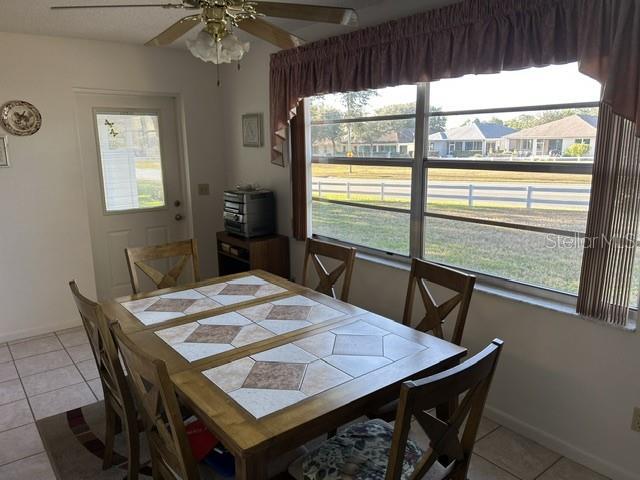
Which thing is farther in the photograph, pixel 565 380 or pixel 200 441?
pixel 565 380

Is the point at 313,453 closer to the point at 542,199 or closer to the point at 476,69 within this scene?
the point at 542,199

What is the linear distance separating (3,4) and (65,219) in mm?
1607

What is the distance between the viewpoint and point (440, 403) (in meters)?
1.16

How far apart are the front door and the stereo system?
0.83 m

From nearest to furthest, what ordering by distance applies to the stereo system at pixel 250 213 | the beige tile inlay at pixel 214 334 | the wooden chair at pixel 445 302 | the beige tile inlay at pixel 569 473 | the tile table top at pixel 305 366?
1. the tile table top at pixel 305 366
2. the beige tile inlay at pixel 214 334
3. the wooden chair at pixel 445 302
4. the beige tile inlay at pixel 569 473
5. the stereo system at pixel 250 213

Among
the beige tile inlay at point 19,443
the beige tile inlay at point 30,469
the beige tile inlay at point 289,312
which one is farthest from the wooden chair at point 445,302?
the beige tile inlay at point 19,443

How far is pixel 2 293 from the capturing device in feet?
11.7

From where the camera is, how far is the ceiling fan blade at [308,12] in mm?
1679

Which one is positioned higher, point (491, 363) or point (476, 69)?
point (476, 69)

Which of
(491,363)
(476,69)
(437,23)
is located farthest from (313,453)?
(437,23)

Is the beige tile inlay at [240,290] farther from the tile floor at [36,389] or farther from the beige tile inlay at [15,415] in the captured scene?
the beige tile inlay at [15,415]

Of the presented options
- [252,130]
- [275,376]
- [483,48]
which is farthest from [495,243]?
[252,130]

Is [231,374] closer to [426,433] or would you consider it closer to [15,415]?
[426,433]

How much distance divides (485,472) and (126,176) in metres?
3.65
